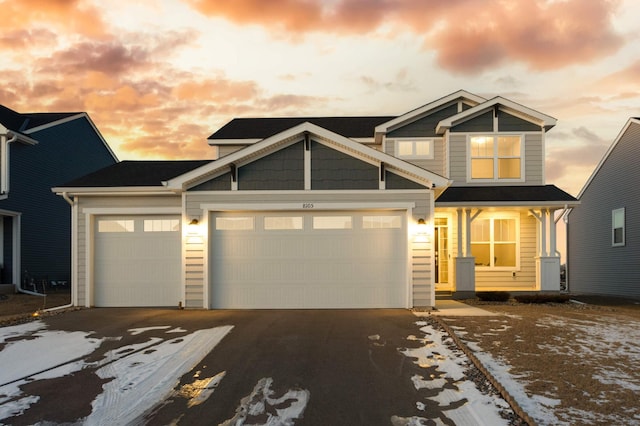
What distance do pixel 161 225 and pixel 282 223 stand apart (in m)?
3.24

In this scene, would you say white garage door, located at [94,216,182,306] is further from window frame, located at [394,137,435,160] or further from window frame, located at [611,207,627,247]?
window frame, located at [611,207,627,247]

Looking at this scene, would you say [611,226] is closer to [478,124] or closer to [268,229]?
[478,124]

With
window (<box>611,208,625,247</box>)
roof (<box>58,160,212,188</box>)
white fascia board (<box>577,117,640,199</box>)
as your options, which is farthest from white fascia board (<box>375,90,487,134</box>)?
window (<box>611,208,625,247</box>)

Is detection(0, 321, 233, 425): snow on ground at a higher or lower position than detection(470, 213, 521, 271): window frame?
lower

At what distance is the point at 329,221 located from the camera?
12859 mm

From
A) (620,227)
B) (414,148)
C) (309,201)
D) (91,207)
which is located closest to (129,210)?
(91,207)

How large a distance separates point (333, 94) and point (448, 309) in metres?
11.1

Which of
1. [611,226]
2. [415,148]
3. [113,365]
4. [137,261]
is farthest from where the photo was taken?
[611,226]

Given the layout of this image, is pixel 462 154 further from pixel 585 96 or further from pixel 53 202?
pixel 53 202

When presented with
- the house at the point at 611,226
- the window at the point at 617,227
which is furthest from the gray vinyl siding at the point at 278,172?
the window at the point at 617,227

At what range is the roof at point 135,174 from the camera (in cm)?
1359

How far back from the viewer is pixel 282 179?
12844 mm

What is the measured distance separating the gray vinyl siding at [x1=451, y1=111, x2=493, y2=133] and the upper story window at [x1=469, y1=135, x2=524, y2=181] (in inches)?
10.1

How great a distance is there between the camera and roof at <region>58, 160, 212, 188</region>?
44.6 ft
